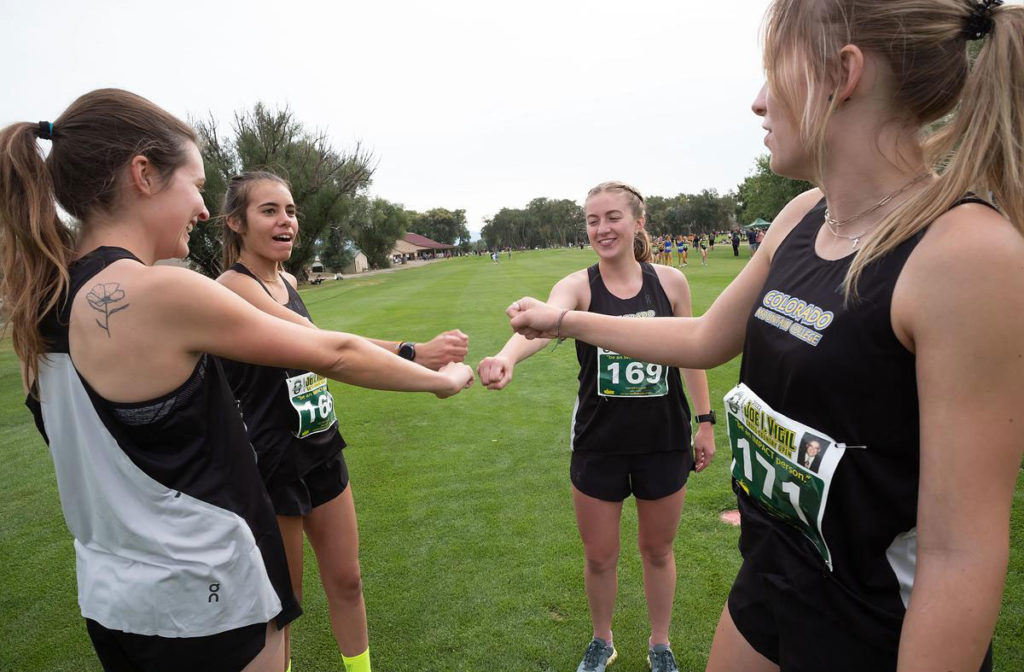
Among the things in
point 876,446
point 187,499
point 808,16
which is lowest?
point 187,499

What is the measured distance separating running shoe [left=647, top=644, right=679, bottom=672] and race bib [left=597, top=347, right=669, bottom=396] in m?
1.47

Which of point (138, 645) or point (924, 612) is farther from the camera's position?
point (138, 645)

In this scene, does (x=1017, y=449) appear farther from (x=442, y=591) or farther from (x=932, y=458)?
(x=442, y=591)

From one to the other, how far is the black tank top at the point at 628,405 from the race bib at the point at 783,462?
129 centimetres

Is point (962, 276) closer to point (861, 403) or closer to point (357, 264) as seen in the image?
point (861, 403)

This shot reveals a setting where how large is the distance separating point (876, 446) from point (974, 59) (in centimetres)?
94

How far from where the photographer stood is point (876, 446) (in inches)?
53.7

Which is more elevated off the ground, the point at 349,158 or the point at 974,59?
the point at 349,158

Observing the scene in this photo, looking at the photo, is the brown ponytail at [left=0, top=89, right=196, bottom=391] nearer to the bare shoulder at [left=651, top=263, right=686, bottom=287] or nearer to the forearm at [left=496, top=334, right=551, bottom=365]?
the forearm at [left=496, top=334, right=551, bottom=365]

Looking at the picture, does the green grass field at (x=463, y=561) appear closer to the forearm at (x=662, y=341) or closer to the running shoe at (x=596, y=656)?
the running shoe at (x=596, y=656)

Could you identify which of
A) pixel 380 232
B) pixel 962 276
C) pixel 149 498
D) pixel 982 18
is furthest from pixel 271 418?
pixel 380 232

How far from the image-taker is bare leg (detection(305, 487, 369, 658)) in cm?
305

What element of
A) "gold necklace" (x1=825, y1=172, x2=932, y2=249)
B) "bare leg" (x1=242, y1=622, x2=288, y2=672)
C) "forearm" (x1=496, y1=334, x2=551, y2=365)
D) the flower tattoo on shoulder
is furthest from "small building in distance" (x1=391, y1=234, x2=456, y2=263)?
"gold necklace" (x1=825, y1=172, x2=932, y2=249)

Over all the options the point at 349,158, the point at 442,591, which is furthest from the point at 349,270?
the point at 442,591
